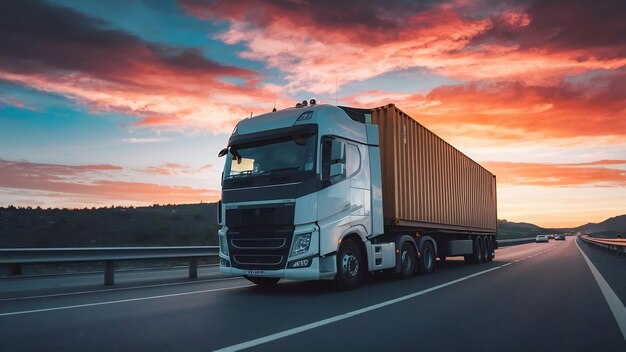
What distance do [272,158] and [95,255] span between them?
4872 mm

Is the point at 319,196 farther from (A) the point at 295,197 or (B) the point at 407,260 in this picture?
(B) the point at 407,260

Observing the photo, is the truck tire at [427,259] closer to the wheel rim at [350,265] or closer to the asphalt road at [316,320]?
the asphalt road at [316,320]

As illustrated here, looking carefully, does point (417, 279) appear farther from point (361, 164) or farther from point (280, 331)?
point (280, 331)

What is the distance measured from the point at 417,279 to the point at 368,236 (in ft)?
8.90

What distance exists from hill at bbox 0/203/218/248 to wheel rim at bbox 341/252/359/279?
26327 mm

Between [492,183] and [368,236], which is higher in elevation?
[492,183]

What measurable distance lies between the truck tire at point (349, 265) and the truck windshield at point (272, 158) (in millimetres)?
1898

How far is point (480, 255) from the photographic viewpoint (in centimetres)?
2192

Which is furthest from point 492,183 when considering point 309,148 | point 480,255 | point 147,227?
point 147,227

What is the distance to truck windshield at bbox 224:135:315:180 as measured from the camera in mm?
9938

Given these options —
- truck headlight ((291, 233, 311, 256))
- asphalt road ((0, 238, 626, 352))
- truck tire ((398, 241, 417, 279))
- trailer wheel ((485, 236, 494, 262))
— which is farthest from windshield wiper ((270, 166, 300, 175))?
trailer wheel ((485, 236, 494, 262))

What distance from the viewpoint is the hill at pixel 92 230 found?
34.8 m

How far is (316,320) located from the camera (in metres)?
6.84

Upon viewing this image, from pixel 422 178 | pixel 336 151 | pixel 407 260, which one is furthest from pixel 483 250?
pixel 336 151
